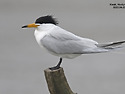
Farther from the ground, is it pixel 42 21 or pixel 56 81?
pixel 42 21

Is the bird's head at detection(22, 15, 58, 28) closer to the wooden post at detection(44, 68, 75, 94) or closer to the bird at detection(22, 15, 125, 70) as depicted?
the bird at detection(22, 15, 125, 70)

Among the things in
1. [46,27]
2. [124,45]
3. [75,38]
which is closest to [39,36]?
[46,27]

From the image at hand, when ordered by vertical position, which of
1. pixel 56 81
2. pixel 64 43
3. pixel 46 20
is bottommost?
pixel 56 81

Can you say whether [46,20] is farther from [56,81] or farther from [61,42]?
[56,81]

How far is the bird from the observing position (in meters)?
1.45

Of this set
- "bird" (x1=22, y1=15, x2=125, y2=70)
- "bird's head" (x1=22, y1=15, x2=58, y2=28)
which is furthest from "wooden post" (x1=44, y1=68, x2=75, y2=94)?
"bird's head" (x1=22, y1=15, x2=58, y2=28)

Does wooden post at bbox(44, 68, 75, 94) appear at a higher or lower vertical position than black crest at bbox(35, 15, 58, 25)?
lower

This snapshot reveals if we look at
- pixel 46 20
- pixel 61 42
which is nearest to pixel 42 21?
pixel 46 20

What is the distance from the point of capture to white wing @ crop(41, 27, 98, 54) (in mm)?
1456

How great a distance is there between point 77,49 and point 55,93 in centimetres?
25

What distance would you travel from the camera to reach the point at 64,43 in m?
1.46

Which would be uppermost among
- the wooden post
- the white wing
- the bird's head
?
the bird's head

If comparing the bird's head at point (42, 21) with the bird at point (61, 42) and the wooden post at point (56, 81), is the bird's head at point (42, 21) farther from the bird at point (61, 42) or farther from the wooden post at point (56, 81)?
the wooden post at point (56, 81)

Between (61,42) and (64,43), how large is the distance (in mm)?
15
